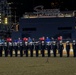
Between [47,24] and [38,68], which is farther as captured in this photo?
[47,24]

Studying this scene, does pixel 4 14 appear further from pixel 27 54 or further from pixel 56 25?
pixel 27 54

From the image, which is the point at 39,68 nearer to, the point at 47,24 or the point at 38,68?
the point at 38,68

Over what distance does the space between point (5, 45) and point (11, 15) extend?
2242 cm

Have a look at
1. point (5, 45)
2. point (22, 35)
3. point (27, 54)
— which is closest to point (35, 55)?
point (27, 54)

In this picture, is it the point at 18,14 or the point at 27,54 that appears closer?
the point at 27,54

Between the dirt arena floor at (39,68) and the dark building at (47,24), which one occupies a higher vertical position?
the dark building at (47,24)

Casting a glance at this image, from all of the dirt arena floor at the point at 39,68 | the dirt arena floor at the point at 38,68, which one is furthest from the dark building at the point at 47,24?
the dirt arena floor at the point at 39,68

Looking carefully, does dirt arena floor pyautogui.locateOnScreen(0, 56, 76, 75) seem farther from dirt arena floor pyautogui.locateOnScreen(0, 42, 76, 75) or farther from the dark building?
the dark building

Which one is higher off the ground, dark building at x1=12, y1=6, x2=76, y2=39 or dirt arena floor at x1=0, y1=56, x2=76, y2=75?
dark building at x1=12, y1=6, x2=76, y2=39

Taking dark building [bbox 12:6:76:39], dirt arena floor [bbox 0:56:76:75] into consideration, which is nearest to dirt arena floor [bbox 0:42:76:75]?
dirt arena floor [bbox 0:56:76:75]

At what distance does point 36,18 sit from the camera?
4153 centimetres

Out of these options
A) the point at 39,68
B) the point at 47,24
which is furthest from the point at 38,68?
the point at 47,24

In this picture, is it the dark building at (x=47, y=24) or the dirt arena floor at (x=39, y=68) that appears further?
the dark building at (x=47, y=24)

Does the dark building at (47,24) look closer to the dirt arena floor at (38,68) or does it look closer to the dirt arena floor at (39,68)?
the dirt arena floor at (38,68)
